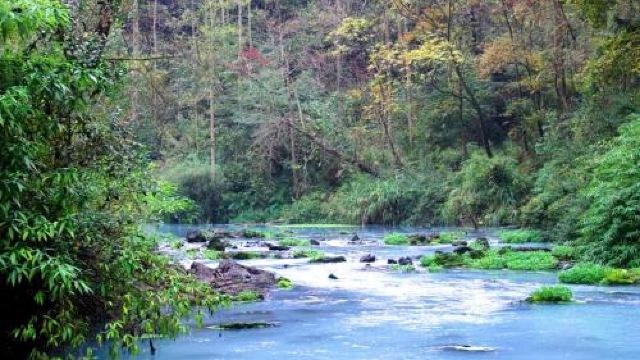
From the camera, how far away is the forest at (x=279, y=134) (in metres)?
9.02

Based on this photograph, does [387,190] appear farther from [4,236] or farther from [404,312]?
[4,236]

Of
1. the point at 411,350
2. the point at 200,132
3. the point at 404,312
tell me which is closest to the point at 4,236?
the point at 411,350

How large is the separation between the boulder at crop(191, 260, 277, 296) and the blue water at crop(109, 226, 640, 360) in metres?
0.68

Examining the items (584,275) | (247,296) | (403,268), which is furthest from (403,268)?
(247,296)

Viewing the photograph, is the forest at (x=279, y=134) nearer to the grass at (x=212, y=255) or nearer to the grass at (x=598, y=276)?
the grass at (x=598, y=276)

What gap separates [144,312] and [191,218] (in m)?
43.9

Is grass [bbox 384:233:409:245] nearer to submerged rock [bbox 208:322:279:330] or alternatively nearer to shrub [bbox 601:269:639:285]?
shrub [bbox 601:269:639:285]

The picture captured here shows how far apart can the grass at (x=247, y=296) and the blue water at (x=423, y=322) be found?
0.33 metres

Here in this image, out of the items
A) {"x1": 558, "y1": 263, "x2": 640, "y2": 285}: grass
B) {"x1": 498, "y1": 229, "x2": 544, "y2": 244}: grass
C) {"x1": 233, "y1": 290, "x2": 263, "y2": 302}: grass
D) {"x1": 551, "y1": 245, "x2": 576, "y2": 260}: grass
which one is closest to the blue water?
{"x1": 233, "y1": 290, "x2": 263, "y2": 302}: grass

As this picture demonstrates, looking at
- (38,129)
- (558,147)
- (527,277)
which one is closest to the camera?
(38,129)

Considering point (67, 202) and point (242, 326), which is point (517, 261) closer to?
point (242, 326)

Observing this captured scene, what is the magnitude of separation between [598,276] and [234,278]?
26.5ft

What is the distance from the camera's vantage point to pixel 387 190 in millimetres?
44844

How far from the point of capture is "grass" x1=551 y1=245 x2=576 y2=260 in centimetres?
2289
